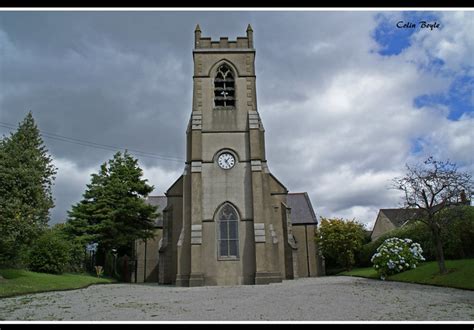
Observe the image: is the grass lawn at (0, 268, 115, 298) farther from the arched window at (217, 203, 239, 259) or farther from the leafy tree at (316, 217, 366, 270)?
the leafy tree at (316, 217, 366, 270)

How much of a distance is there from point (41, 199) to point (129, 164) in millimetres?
12995

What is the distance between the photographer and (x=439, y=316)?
30.6 ft

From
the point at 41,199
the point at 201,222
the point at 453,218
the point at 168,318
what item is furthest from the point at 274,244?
the point at 168,318

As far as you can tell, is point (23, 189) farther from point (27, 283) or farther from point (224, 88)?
point (224, 88)

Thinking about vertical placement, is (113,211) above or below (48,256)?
above

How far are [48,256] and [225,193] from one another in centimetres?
1154

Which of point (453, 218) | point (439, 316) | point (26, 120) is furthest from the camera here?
point (26, 120)

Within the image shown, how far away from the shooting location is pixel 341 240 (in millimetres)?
40438

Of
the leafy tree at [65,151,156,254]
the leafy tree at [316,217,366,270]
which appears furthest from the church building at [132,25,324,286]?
the leafy tree at [316,217,366,270]

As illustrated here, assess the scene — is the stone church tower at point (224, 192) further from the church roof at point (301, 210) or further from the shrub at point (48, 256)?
the church roof at point (301, 210)

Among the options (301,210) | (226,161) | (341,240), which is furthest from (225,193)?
(301,210)

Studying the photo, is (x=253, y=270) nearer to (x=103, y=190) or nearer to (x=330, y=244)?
(x=103, y=190)

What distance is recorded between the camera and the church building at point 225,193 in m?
24.2

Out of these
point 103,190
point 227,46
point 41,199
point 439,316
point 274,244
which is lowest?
point 439,316
